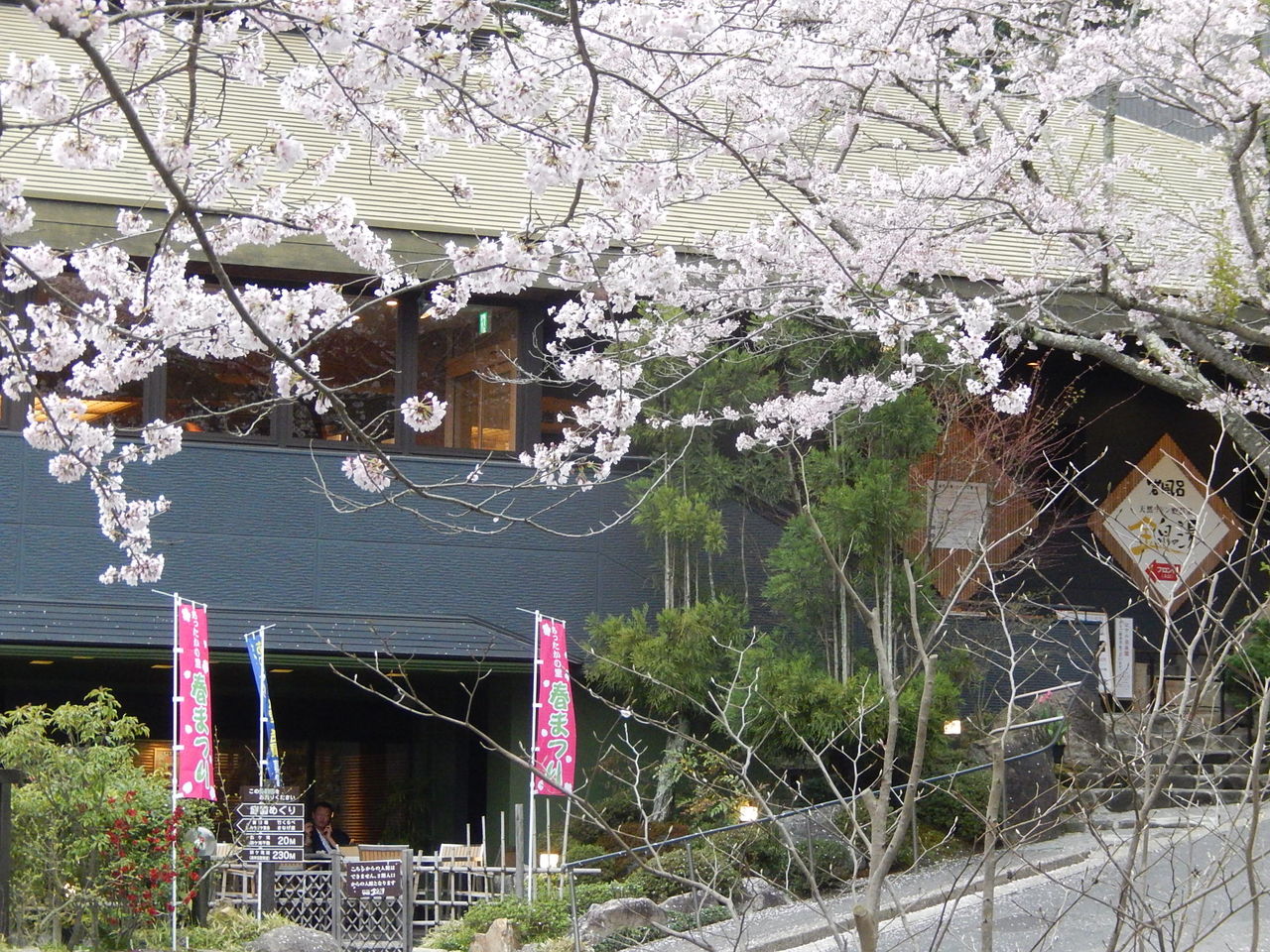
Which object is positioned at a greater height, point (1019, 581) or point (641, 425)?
point (641, 425)

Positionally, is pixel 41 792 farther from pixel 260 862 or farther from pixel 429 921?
pixel 429 921

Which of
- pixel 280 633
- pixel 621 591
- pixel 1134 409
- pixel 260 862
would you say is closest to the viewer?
pixel 260 862

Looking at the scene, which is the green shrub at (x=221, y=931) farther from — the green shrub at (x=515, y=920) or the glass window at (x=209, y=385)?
the glass window at (x=209, y=385)

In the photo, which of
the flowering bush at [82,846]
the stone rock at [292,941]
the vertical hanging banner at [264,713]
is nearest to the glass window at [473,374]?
the vertical hanging banner at [264,713]

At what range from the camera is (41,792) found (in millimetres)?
10289

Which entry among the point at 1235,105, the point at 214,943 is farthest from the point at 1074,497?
the point at 214,943

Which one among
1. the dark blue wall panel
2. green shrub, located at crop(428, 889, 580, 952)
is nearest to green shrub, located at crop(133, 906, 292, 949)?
green shrub, located at crop(428, 889, 580, 952)

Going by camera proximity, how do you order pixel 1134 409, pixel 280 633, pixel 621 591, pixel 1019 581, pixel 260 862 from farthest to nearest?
pixel 1134 409 < pixel 1019 581 < pixel 621 591 < pixel 280 633 < pixel 260 862

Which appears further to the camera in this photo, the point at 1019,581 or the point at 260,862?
the point at 1019,581

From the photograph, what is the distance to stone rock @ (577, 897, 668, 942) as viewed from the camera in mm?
10195

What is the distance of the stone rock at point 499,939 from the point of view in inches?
406

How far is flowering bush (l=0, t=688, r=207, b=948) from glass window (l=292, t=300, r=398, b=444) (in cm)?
381

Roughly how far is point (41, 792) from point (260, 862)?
5.15 ft

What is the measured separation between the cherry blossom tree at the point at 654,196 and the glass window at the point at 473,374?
686 millimetres
